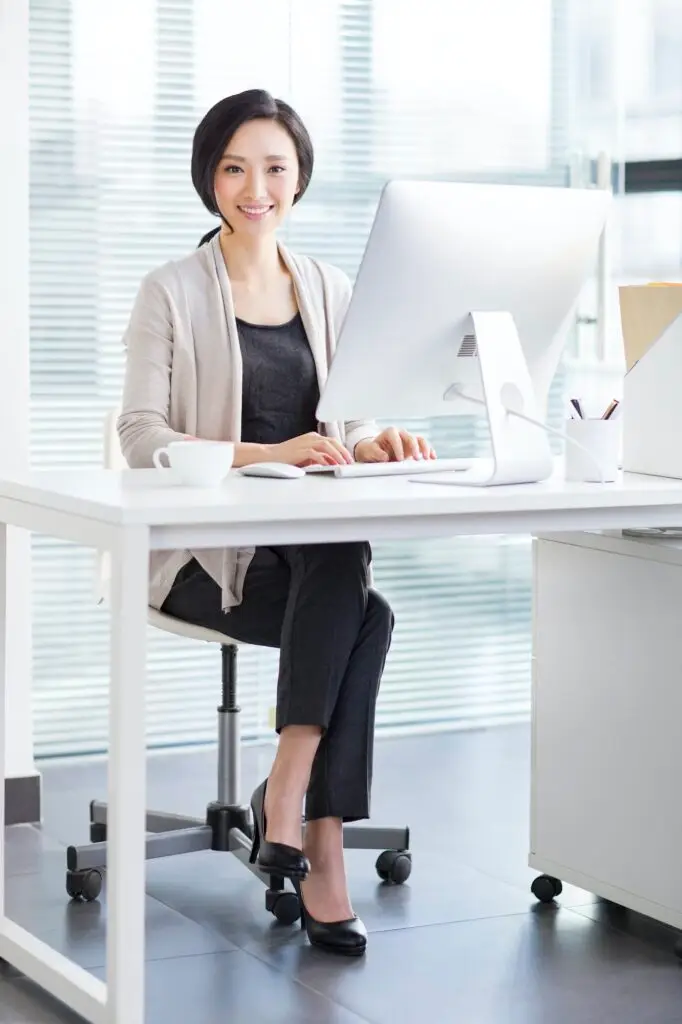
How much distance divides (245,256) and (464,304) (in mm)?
643

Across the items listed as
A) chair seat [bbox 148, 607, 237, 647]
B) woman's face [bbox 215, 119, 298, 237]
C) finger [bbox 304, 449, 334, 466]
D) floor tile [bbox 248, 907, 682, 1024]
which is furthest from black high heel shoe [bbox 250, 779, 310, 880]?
woman's face [bbox 215, 119, 298, 237]

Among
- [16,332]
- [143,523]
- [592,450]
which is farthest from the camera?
[16,332]

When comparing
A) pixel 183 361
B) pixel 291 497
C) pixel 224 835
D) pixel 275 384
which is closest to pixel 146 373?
pixel 183 361

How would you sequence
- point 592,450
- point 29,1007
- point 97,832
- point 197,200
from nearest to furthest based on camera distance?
point 29,1007 < point 592,450 < point 97,832 < point 197,200

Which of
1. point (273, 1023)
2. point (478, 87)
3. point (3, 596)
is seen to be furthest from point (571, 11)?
point (273, 1023)

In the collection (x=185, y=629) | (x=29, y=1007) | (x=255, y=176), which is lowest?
(x=29, y=1007)

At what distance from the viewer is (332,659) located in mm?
2498

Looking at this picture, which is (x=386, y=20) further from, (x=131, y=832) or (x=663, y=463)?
(x=131, y=832)

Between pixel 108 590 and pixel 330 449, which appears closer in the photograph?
pixel 330 449

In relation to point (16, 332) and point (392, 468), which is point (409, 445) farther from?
point (16, 332)

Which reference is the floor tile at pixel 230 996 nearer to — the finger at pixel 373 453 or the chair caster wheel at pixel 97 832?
→ the chair caster wheel at pixel 97 832

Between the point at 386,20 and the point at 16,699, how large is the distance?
1849 mm

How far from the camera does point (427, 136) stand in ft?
13.3

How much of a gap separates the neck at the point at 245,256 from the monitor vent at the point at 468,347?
60 cm
